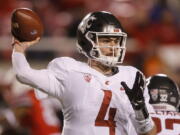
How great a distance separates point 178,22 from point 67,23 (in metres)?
1.64

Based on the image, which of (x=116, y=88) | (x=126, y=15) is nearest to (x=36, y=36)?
(x=116, y=88)

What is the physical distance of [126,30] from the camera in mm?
9508

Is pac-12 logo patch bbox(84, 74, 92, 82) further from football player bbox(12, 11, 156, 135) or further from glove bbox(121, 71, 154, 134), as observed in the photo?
glove bbox(121, 71, 154, 134)

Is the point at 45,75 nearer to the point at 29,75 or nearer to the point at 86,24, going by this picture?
the point at 29,75

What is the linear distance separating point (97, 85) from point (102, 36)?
0.30m

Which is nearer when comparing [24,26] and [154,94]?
[24,26]

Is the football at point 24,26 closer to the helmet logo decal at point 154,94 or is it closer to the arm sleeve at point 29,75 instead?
the arm sleeve at point 29,75

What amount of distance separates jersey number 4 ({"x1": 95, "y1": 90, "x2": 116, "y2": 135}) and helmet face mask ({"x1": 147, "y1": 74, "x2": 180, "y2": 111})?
1.82 feet

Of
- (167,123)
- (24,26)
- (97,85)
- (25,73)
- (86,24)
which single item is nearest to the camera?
(25,73)

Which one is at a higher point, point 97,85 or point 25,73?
point 25,73

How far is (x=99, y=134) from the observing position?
4031 mm

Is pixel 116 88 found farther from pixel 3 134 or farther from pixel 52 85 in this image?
pixel 3 134

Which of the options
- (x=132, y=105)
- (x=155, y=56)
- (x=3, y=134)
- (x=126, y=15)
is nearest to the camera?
(x=132, y=105)

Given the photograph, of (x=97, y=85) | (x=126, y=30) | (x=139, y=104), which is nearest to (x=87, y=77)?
(x=97, y=85)
